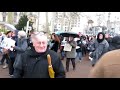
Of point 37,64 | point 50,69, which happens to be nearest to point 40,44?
point 37,64

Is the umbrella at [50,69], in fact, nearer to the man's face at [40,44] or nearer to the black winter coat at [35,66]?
the black winter coat at [35,66]

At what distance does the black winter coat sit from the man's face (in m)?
0.06

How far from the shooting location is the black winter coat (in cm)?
396

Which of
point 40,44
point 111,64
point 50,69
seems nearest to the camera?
point 111,64

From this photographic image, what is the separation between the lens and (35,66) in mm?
3980

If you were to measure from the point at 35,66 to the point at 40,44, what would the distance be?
0.31 meters

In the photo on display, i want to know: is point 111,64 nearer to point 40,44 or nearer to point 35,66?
point 35,66

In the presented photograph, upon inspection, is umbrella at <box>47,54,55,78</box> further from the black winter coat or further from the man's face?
the man's face

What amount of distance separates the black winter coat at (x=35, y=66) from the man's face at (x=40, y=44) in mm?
63

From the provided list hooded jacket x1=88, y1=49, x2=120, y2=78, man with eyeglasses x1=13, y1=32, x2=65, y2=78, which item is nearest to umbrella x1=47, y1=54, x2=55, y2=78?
man with eyeglasses x1=13, y1=32, x2=65, y2=78

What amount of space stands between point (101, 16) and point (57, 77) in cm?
4664
